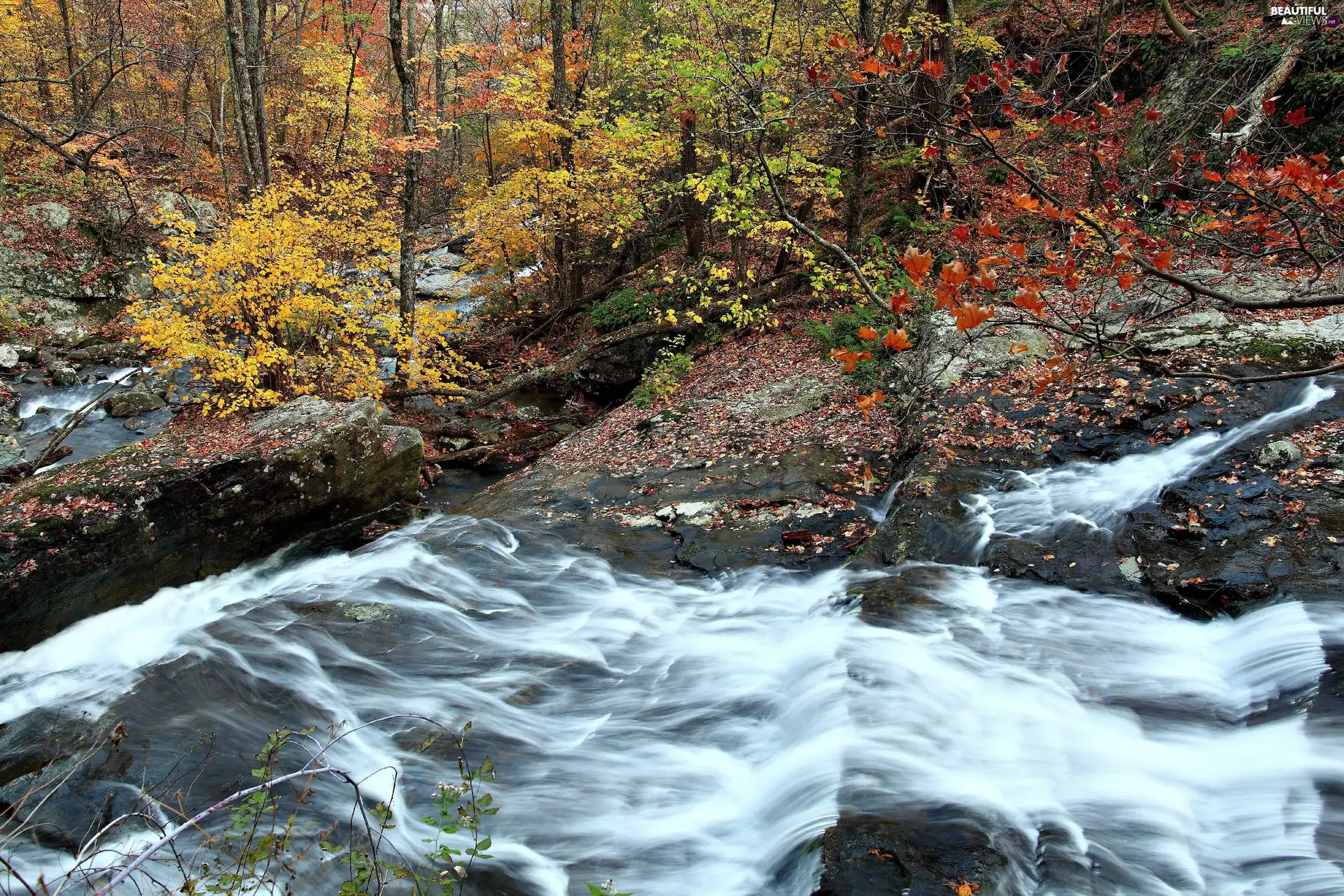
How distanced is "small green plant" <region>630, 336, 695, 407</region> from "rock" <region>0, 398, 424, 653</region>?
151 inches

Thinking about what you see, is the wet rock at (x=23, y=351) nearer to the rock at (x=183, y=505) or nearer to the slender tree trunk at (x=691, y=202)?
the rock at (x=183, y=505)

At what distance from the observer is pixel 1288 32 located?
1102 cm

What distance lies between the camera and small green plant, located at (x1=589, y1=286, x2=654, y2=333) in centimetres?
1388

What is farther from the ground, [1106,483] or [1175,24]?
[1175,24]

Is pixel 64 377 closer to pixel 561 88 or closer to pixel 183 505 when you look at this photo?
pixel 183 505

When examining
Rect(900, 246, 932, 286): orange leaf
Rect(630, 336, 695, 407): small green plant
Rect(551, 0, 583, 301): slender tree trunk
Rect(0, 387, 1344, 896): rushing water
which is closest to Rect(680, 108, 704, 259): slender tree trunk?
Rect(551, 0, 583, 301): slender tree trunk

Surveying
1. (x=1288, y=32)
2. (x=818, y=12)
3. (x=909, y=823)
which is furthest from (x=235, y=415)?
(x=1288, y=32)

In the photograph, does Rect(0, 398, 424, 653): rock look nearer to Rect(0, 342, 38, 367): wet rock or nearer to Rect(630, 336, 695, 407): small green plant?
Rect(630, 336, 695, 407): small green plant

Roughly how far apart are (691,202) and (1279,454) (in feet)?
34.8

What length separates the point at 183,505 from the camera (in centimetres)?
739

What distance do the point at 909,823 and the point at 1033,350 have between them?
281 inches

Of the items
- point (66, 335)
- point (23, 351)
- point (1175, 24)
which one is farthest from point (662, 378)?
point (66, 335)

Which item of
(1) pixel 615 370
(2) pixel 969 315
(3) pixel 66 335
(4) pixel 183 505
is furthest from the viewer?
(3) pixel 66 335

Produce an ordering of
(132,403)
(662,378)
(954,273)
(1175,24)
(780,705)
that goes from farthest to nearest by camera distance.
A: (662,378), (132,403), (1175,24), (780,705), (954,273)
